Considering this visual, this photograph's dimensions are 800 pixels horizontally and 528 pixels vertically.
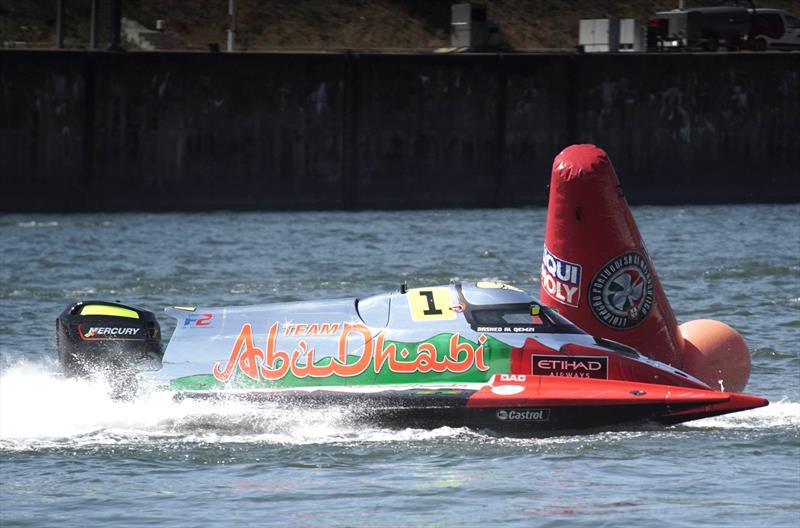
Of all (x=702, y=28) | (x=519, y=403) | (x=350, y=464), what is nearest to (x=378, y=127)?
(x=702, y=28)

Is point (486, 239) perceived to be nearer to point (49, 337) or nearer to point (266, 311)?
point (49, 337)

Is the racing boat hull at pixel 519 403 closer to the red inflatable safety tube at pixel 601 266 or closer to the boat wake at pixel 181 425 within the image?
the boat wake at pixel 181 425

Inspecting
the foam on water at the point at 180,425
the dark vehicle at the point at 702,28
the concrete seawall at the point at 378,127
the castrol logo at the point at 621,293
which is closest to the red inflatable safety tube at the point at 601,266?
the castrol logo at the point at 621,293

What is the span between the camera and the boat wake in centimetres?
1336

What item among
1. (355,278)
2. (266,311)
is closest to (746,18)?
(355,278)

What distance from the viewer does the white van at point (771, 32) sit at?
145ft

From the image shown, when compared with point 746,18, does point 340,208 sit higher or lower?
lower

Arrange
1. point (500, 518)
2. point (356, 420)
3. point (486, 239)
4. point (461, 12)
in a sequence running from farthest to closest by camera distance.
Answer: point (461, 12) → point (486, 239) → point (356, 420) → point (500, 518)

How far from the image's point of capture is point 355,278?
25.2m

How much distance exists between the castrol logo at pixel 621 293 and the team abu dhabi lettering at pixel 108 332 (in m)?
4.52

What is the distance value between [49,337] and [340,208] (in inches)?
744

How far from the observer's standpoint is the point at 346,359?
13.7 metres

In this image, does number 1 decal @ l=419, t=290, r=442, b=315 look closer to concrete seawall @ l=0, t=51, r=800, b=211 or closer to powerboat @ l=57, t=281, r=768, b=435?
powerboat @ l=57, t=281, r=768, b=435

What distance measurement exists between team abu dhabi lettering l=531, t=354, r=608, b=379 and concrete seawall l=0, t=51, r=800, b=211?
2364 cm
